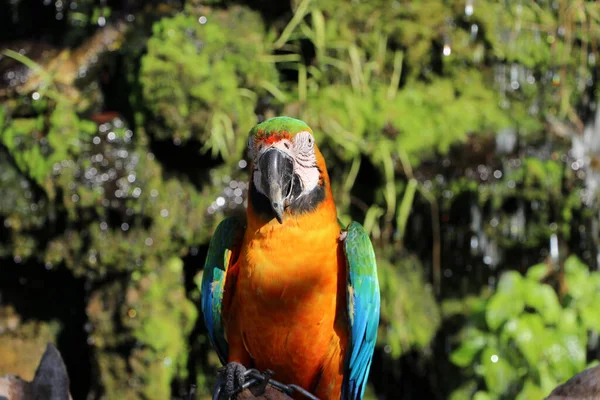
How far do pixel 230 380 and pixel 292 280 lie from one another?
319 millimetres

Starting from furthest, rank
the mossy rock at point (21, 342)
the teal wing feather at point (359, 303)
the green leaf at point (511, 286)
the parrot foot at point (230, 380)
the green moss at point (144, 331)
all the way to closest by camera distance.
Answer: the mossy rock at point (21, 342) → the green moss at point (144, 331) → the green leaf at point (511, 286) → the teal wing feather at point (359, 303) → the parrot foot at point (230, 380)

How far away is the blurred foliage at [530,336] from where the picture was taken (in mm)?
3211

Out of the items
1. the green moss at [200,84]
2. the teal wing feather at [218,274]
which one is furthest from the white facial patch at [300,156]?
the green moss at [200,84]

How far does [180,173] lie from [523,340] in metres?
1.91

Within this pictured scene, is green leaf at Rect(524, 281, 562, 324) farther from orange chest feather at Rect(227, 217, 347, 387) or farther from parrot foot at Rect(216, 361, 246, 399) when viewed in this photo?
parrot foot at Rect(216, 361, 246, 399)

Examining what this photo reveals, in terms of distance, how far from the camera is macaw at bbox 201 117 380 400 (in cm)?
191

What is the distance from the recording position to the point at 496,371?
129 inches

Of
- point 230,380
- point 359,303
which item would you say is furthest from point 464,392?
point 230,380

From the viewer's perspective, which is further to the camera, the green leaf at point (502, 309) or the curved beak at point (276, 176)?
the green leaf at point (502, 309)

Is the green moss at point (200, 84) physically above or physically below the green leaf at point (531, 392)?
above

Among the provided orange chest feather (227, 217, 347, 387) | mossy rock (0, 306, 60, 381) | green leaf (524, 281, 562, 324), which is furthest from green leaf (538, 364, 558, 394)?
mossy rock (0, 306, 60, 381)

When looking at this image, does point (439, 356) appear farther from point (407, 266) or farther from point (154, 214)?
point (154, 214)

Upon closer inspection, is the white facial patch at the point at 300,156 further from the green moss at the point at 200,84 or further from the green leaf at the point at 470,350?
the green leaf at the point at 470,350

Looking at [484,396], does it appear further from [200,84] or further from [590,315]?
[200,84]
